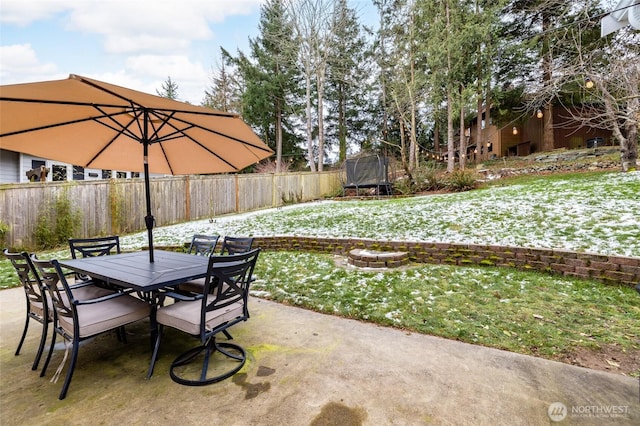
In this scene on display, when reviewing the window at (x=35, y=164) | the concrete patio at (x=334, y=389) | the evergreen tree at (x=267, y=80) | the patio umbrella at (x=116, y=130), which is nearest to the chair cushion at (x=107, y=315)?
the concrete patio at (x=334, y=389)

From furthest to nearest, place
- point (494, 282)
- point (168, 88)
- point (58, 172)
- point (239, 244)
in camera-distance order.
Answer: point (168, 88) → point (58, 172) → point (494, 282) → point (239, 244)

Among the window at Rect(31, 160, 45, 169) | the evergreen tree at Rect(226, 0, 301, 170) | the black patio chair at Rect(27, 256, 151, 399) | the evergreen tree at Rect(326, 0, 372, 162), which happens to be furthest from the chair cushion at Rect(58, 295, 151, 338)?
the evergreen tree at Rect(226, 0, 301, 170)

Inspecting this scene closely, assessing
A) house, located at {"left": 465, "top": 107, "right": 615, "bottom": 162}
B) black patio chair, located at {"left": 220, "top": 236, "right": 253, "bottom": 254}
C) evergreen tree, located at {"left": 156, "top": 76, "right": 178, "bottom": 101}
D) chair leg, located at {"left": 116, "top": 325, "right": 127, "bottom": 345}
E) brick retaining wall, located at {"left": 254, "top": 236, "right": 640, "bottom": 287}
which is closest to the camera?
chair leg, located at {"left": 116, "top": 325, "right": 127, "bottom": 345}

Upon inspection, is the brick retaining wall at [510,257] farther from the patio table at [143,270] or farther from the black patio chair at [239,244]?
the patio table at [143,270]

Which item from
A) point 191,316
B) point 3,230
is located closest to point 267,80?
point 3,230

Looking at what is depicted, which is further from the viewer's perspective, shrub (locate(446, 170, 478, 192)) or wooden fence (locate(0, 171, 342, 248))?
shrub (locate(446, 170, 478, 192))

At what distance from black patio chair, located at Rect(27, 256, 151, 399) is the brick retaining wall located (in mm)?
3581

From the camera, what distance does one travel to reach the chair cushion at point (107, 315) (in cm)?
205

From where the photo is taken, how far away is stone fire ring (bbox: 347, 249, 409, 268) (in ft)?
14.8

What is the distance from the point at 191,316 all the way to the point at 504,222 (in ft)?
18.6

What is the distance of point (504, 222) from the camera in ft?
18.5

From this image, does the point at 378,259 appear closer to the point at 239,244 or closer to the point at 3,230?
the point at 239,244

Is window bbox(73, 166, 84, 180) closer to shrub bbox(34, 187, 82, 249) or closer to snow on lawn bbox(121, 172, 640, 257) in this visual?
shrub bbox(34, 187, 82, 249)

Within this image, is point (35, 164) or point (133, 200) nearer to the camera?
point (133, 200)
